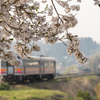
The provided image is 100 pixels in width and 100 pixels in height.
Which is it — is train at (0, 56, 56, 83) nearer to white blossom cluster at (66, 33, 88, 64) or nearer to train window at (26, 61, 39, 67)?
train window at (26, 61, 39, 67)

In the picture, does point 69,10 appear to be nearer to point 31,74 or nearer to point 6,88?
point 6,88

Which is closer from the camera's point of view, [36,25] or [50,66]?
[36,25]

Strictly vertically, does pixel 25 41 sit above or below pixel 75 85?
above

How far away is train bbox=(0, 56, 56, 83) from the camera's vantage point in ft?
78.8

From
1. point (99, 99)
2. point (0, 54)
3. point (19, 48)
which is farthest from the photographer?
point (99, 99)

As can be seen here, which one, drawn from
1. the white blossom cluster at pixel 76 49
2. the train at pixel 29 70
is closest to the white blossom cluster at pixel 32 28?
the white blossom cluster at pixel 76 49

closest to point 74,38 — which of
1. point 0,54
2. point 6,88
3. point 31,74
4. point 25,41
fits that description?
point 25,41

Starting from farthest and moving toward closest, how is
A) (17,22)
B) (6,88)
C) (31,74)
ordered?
(31,74)
(6,88)
(17,22)

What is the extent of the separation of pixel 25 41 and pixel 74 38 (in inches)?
47.9

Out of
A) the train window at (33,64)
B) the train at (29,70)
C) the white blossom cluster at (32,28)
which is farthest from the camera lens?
the train window at (33,64)

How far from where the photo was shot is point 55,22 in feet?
19.9

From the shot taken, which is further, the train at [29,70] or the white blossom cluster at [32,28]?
the train at [29,70]

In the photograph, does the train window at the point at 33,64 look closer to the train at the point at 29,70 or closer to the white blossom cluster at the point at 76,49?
the train at the point at 29,70

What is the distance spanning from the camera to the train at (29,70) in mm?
24016
